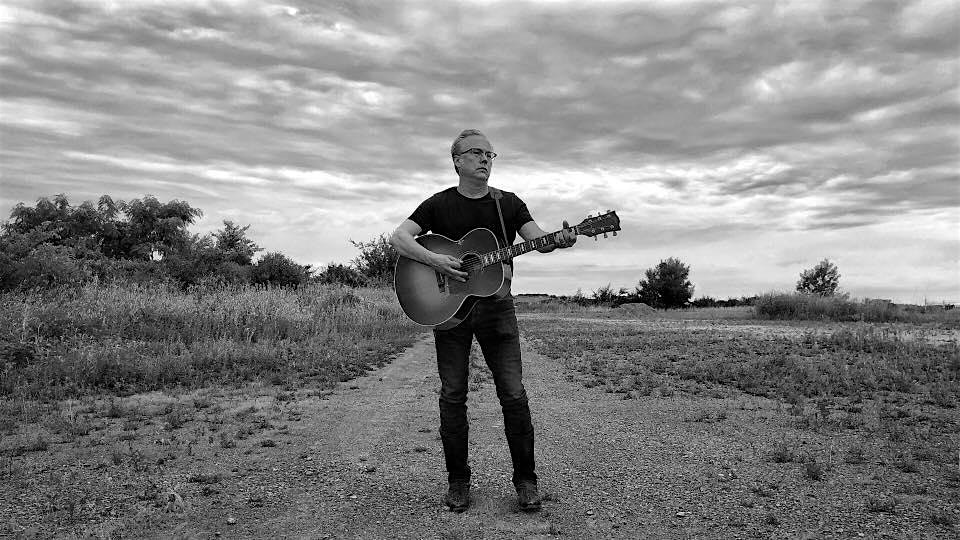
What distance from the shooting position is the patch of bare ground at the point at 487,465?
4809mm

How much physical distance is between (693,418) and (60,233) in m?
51.9

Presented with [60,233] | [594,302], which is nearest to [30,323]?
[60,233]

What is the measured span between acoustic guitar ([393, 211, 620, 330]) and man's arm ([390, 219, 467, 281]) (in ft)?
0.29

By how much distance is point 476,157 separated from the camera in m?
5.05

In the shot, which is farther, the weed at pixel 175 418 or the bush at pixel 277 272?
the bush at pixel 277 272

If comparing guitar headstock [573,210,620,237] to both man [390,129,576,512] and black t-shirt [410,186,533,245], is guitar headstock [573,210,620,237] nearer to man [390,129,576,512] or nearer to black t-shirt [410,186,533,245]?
man [390,129,576,512]

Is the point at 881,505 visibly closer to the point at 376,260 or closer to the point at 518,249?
the point at 518,249

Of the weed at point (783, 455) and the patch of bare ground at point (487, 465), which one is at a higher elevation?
the weed at point (783, 455)

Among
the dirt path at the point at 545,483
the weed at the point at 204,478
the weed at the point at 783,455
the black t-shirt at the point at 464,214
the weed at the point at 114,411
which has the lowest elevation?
the weed at the point at 114,411

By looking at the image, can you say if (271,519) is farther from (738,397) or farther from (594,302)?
(594,302)

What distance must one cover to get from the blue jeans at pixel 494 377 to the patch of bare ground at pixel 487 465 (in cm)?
40

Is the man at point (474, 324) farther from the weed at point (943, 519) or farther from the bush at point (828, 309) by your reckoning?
the bush at point (828, 309)

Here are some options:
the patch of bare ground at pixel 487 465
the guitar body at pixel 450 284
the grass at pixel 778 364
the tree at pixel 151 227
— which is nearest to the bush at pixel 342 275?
the tree at pixel 151 227

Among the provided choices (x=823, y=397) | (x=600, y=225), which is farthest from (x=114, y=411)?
(x=823, y=397)
